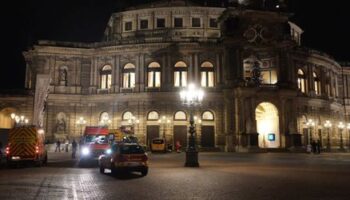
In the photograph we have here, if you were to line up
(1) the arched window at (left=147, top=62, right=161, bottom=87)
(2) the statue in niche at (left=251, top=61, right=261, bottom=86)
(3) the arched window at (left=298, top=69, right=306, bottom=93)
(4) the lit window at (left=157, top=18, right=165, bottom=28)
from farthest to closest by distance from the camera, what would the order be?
(4) the lit window at (left=157, top=18, right=165, bottom=28) → (3) the arched window at (left=298, top=69, right=306, bottom=93) → (1) the arched window at (left=147, top=62, right=161, bottom=87) → (2) the statue in niche at (left=251, top=61, right=261, bottom=86)

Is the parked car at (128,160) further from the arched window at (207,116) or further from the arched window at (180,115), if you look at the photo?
the arched window at (207,116)

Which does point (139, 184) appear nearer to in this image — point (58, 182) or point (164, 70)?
point (58, 182)

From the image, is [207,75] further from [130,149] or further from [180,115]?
[130,149]

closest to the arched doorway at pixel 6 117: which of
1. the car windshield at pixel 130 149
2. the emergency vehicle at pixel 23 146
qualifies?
the emergency vehicle at pixel 23 146

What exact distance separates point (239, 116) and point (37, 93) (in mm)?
25048

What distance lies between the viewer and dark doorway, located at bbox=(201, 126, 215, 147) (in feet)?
169

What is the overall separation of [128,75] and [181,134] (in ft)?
38.8

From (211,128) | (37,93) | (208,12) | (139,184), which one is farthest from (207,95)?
(139,184)

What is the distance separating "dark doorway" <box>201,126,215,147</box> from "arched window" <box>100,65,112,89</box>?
15772mm

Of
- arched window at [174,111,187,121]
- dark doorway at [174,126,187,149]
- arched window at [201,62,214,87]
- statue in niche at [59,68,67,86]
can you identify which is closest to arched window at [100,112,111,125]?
statue in niche at [59,68,67,86]

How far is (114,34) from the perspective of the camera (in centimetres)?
6159

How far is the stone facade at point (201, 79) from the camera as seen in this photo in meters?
49.4

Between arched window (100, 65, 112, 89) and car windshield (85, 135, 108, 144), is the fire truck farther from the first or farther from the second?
arched window (100, 65, 112, 89)

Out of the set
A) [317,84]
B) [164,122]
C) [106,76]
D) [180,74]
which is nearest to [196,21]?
[180,74]
